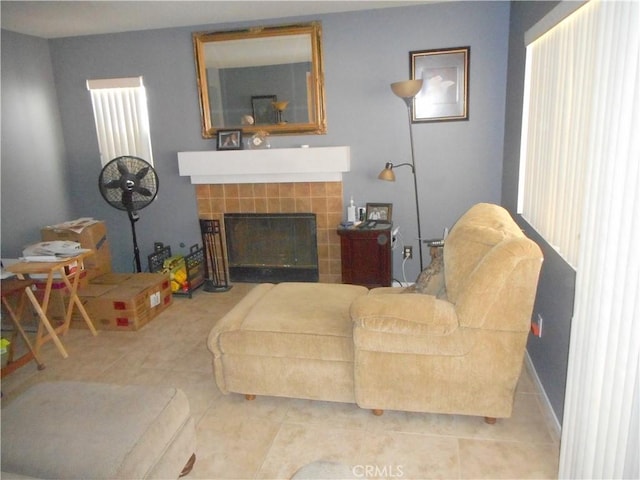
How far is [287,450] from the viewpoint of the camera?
1943mm

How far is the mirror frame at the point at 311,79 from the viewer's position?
3615 mm

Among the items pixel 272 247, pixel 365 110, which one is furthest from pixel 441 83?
pixel 272 247

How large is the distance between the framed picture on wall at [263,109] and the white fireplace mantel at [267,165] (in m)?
0.29

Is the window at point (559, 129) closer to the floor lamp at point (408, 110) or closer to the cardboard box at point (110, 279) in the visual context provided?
the floor lamp at point (408, 110)

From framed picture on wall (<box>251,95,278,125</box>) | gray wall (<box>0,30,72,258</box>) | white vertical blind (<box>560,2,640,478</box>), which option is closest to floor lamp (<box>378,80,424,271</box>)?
framed picture on wall (<box>251,95,278,125</box>)

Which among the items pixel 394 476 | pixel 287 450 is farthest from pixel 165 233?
pixel 394 476

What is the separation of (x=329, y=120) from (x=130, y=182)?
70.1 inches

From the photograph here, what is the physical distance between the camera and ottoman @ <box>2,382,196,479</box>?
1.36m

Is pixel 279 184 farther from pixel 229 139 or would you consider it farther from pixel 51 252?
pixel 51 252

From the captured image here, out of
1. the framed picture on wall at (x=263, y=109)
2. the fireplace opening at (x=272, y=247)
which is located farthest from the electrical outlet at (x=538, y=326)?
the framed picture on wall at (x=263, y=109)

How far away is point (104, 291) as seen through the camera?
11.0 feet

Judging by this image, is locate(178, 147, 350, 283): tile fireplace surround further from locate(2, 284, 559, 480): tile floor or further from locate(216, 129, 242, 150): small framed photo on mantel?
locate(2, 284, 559, 480): tile floor

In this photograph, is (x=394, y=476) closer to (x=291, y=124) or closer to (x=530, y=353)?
(x=530, y=353)

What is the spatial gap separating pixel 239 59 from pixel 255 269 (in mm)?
1894
